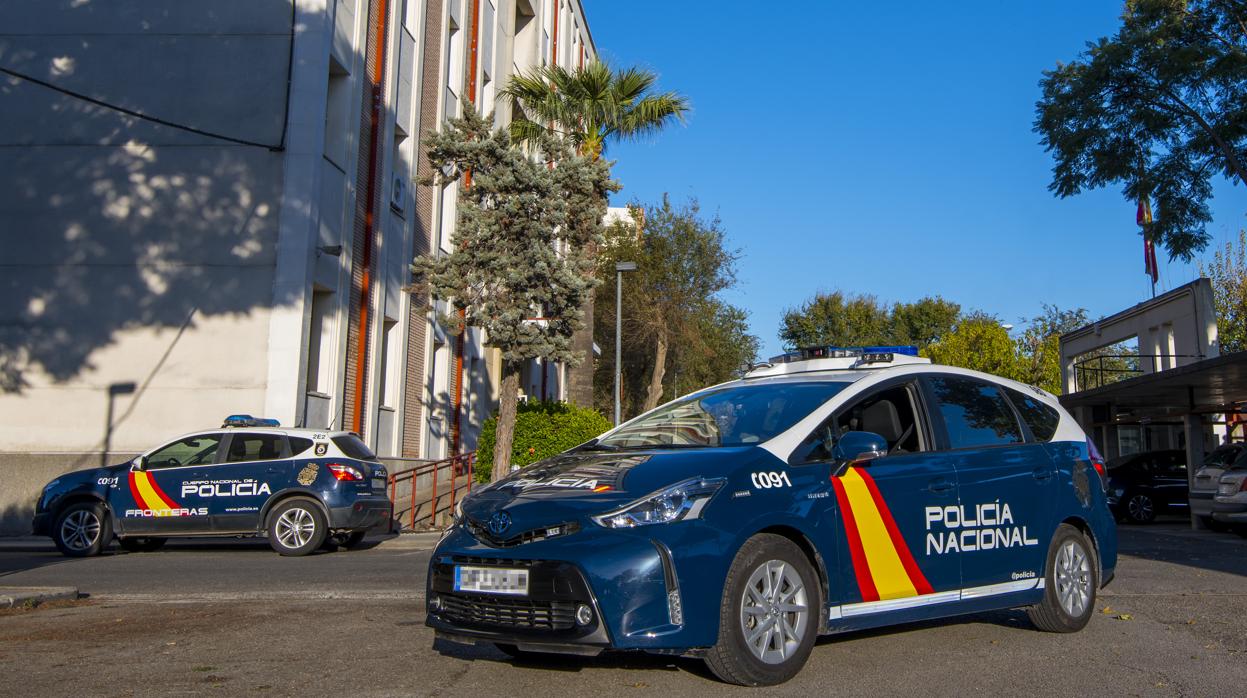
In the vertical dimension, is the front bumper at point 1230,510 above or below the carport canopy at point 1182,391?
below

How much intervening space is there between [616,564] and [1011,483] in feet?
9.94

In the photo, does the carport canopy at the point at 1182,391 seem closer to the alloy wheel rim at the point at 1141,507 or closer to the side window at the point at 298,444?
the alloy wheel rim at the point at 1141,507

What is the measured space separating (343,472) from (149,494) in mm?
2542

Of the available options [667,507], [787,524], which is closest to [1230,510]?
[787,524]

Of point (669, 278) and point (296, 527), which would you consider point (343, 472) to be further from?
point (669, 278)

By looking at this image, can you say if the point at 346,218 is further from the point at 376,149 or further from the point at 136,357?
the point at 136,357

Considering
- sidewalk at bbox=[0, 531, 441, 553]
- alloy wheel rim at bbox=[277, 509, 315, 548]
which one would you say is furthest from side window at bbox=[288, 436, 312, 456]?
sidewalk at bbox=[0, 531, 441, 553]

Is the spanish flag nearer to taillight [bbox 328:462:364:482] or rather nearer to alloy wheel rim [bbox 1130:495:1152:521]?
alloy wheel rim [bbox 1130:495:1152:521]

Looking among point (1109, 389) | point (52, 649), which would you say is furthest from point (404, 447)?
point (52, 649)

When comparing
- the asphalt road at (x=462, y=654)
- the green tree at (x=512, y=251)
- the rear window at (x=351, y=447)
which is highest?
the green tree at (x=512, y=251)

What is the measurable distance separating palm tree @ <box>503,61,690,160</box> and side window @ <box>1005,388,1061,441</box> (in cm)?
1686

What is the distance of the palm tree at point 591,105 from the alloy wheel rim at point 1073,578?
57.3ft

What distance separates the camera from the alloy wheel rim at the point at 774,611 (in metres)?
5.31

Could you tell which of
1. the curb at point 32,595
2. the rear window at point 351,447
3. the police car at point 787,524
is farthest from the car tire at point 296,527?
the police car at point 787,524
